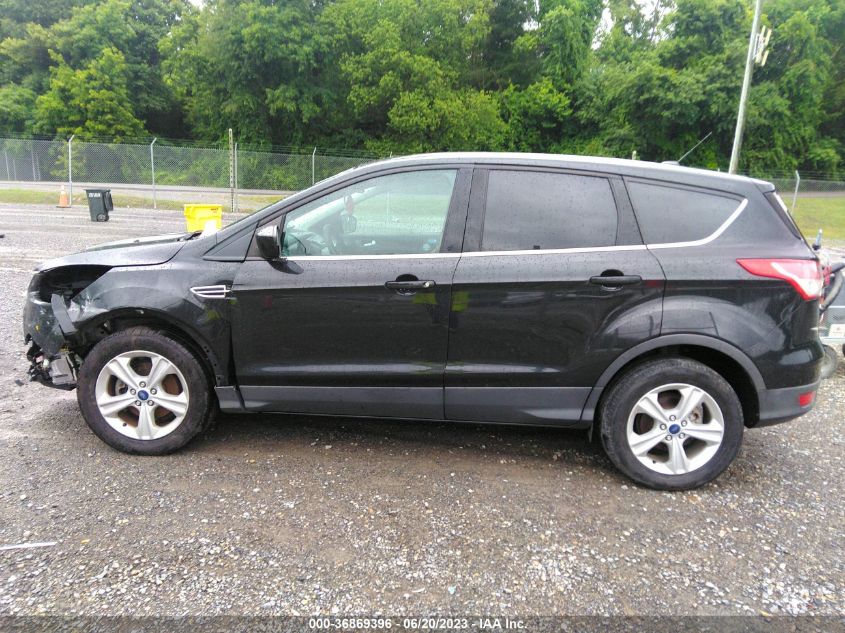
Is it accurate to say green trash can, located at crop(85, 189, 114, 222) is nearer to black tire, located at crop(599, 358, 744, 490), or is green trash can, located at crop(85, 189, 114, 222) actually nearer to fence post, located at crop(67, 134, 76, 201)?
fence post, located at crop(67, 134, 76, 201)

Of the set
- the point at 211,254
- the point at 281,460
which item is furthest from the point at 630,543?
the point at 211,254

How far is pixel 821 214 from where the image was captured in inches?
991

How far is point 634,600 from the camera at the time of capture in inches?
97.8

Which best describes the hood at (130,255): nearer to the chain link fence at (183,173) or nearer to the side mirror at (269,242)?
the side mirror at (269,242)

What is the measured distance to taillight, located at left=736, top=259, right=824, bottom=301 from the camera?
317 cm

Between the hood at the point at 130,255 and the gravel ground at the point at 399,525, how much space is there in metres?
1.11

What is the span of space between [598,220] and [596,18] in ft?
158

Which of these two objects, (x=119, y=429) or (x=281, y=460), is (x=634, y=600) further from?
(x=119, y=429)

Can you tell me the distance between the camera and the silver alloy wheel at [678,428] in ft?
10.7

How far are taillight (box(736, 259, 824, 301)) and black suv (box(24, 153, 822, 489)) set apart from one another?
11 mm

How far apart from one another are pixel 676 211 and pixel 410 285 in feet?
4.98

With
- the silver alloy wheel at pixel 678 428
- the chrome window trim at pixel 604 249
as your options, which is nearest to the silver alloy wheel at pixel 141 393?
the chrome window trim at pixel 604 249

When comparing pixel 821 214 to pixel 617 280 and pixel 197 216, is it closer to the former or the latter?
pixel 197 216

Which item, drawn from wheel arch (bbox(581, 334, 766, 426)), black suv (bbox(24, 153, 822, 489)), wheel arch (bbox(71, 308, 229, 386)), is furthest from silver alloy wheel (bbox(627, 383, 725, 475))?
wheel arch (bbox(71, 308, 229, 386))
